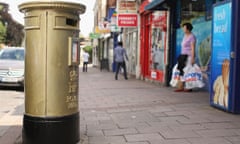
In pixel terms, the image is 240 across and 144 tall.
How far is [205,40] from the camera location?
11.8m

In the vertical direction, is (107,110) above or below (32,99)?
below

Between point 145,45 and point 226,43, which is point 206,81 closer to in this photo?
point 226,43

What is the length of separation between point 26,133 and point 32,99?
1.55 ft

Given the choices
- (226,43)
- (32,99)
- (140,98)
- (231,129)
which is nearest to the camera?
(32,99)

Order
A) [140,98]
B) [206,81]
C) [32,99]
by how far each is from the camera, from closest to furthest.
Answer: [32,99], [140,98], [206,81]

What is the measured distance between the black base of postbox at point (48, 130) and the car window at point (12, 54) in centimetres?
1020

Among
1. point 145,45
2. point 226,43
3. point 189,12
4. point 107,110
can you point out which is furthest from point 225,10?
point 145,45

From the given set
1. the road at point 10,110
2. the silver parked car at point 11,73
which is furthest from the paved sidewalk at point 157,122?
the silver parked car at point 11,73

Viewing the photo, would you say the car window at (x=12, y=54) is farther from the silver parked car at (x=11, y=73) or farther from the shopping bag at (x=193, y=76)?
the shopping bag at (x=193, y=76)

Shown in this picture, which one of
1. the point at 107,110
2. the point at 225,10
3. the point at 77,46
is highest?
the point at 225,10

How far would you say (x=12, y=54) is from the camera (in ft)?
51.8

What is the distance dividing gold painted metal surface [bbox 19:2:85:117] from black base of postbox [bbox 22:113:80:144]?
0.26 feet

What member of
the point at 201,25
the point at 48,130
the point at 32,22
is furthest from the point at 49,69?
the point at 201,25

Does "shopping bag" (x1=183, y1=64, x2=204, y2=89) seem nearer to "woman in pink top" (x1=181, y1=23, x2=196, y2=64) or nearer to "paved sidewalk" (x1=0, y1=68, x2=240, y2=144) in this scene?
"woman in pink top" (x1=181, y1=23, x2=196, y2=64)
